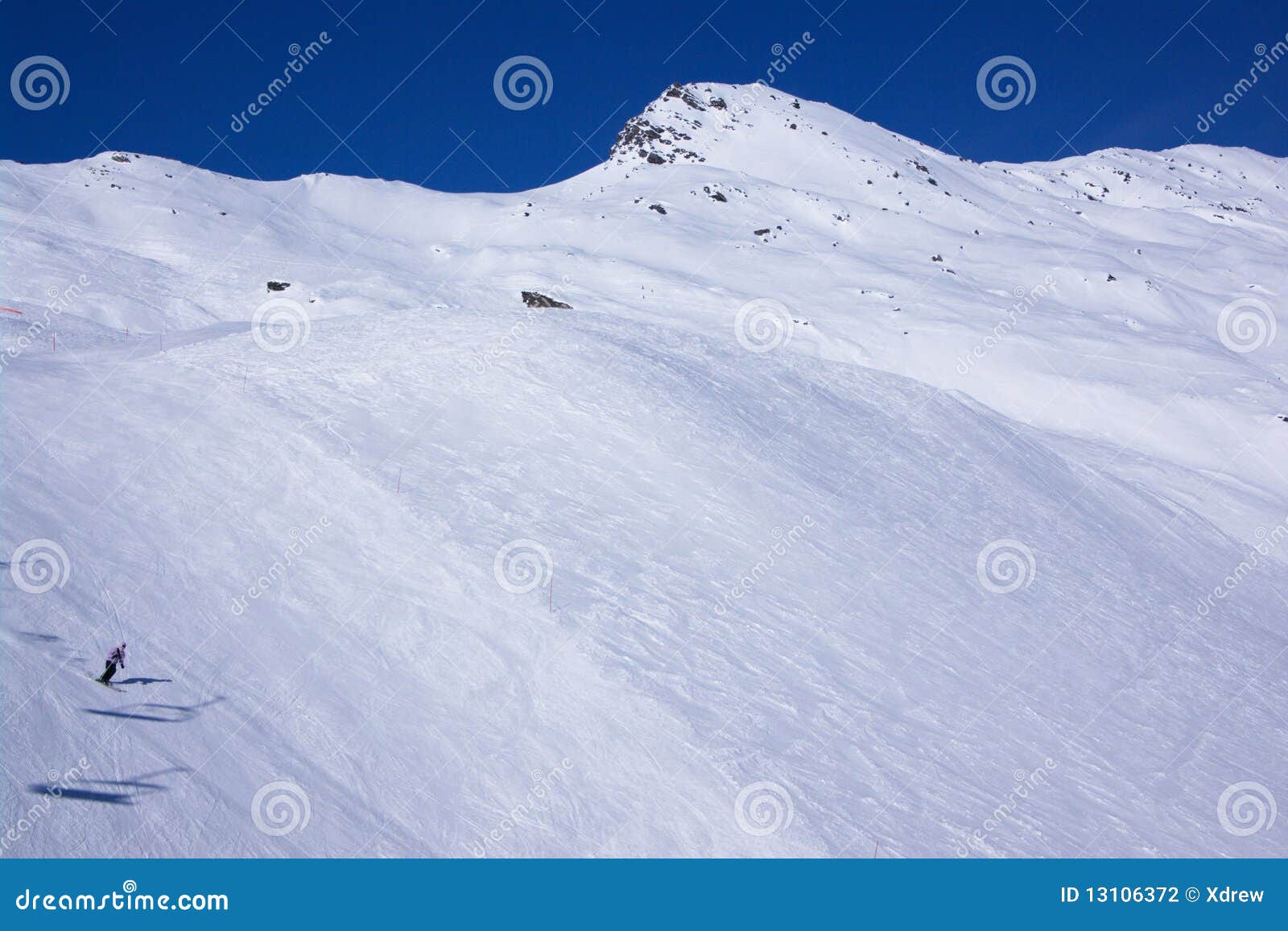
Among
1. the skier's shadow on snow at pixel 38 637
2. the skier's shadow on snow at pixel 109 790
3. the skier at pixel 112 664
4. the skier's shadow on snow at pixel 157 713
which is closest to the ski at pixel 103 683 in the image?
the skier at pixel 112 664

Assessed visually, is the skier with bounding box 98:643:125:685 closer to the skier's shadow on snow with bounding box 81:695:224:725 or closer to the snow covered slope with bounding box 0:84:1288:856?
the snow covered slope with bounding box 0:84:1288:856

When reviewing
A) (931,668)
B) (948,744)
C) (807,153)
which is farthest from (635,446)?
(807,153)

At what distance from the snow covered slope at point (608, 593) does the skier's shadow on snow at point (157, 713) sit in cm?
7

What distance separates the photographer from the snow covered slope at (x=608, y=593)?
440 inches

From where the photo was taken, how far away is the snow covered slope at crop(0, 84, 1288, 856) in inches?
440

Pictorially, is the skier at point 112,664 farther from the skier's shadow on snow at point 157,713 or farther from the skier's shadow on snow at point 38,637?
the skier's shadow on snow at point 38,637

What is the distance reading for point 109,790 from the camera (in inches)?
369

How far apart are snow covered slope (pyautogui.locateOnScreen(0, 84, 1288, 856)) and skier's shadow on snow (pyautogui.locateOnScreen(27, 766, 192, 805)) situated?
0.10 feet

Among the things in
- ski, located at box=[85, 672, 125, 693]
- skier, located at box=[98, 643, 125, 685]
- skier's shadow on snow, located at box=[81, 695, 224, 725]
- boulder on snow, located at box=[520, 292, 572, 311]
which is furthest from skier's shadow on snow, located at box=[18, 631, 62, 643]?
boulder on snow, located at box=[520, 292, 572, 311]

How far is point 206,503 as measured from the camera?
1559 cm

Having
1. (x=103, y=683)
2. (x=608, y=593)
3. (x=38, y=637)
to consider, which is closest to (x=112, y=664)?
(x=103, y=683)

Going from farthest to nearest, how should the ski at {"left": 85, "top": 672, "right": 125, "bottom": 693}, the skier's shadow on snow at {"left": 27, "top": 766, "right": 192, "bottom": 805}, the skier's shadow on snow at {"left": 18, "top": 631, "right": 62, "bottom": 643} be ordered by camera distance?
the skier's shadow on snow at {"left": 18, "top": 631, "right": 62, "bottom": 643} → the ski at {"left": 85, "top": 672, "right": 125, "bottom": 693} → the skier's shadow on snow at {"left": 27, "top": 766, "right": 192, "bottom": 805}

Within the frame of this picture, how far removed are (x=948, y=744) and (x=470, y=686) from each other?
7257mm

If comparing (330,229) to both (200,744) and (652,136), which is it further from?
(200,744)
